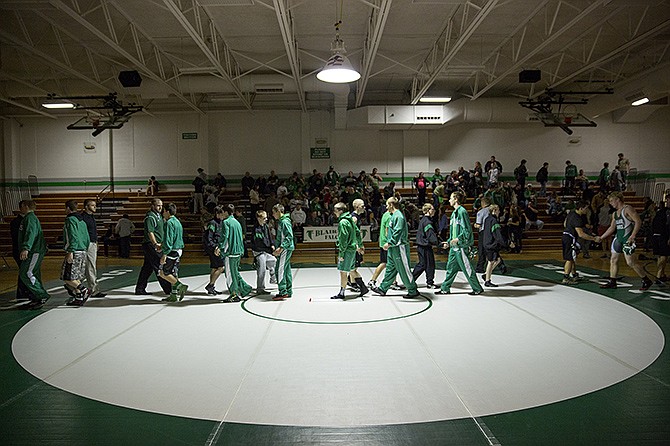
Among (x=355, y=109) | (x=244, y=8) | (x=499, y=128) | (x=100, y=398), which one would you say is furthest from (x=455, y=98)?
(x=100, y=398)

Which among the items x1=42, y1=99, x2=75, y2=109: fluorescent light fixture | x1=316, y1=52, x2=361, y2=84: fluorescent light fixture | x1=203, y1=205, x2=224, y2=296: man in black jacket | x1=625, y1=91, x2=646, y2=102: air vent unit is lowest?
x1=203, y1=205, x2=224, y2=296: man in black jacket

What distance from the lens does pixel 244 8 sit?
13180 mm

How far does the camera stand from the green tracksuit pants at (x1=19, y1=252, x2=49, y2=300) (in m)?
8.16

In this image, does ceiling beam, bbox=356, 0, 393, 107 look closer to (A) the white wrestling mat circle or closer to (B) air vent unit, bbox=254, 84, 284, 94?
(B) air vent unit, bbox=254, 84, 284, 94

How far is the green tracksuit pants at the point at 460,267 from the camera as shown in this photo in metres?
8.85

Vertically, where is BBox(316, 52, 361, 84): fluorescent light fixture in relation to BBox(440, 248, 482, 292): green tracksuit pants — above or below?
above

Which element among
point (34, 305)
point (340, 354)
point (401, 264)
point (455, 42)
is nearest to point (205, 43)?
point (455, 42)

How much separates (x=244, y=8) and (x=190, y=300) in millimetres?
8432

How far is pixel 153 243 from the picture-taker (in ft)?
29.6

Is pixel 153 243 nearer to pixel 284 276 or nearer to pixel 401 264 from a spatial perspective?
pixel 284 276

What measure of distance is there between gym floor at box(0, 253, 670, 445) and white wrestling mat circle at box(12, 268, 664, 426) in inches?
0.9

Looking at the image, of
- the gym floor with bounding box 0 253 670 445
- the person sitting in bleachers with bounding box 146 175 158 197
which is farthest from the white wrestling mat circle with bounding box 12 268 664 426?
the person sitting in bleachers with bounding box 146 175 158 197

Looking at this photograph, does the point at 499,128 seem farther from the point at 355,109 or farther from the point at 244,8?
the point at 244,8

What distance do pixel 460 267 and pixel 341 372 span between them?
4.70 m
